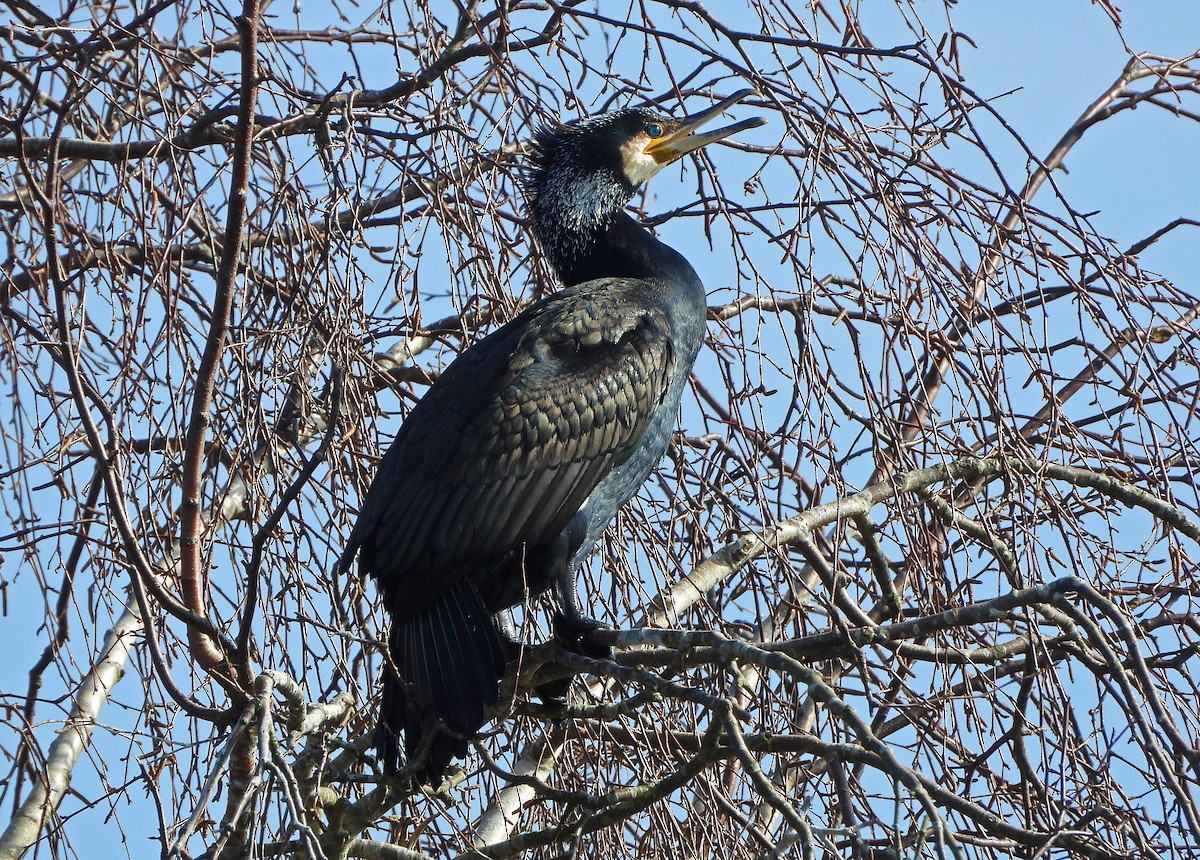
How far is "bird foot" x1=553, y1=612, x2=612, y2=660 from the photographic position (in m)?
3.52

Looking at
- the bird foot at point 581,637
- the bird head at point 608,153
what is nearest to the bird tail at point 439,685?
the bird foot at point 581,637

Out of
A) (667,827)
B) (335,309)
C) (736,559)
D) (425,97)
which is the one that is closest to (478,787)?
(667,827)

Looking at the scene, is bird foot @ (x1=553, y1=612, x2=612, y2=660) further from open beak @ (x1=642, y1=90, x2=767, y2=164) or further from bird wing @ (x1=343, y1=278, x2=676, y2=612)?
open beak @ (x1=642, y1=90, x2=767, y2=164)

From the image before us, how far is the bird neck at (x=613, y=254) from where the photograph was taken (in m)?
4.23

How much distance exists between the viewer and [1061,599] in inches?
93.9

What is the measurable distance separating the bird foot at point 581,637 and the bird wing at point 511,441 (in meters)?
0.22

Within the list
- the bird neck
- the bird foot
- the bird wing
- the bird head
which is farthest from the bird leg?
the bird head

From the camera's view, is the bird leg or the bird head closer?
the bird leg

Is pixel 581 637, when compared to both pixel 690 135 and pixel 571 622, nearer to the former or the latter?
pixel 571 622

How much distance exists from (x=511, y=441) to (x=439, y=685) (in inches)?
25.7

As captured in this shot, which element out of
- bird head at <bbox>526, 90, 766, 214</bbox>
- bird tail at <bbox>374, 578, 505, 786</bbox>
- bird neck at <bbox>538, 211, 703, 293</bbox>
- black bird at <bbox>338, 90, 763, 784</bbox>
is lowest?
bird tail at <bbox>374, 578, 505, 786</bbox>

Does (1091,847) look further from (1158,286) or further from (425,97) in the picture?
(425,97)

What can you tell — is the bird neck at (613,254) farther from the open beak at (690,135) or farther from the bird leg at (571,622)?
the bird leg at (571,622)

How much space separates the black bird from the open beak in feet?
1.01
